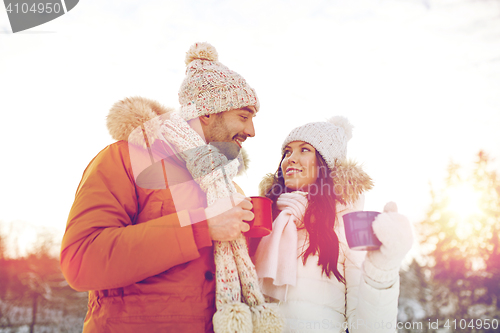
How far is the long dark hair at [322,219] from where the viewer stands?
98.6 inches

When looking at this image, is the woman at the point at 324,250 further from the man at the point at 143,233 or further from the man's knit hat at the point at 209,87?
the man's knit hat at the point at 209,87

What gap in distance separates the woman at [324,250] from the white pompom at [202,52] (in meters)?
1.16

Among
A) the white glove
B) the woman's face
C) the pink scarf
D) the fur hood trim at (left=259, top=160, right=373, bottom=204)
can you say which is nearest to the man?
the pink scarf

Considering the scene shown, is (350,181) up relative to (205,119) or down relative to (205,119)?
down

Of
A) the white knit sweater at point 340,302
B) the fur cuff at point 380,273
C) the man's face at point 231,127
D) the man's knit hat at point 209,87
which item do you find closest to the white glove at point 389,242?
the fur cuff at point 380,273

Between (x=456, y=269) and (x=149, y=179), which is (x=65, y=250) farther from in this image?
(x=456, y=269)

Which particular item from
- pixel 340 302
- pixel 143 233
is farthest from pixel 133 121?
pixel 340 302

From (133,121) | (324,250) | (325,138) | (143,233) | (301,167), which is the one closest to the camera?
(143,233)

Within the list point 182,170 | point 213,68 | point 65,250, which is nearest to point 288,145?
point 213,68

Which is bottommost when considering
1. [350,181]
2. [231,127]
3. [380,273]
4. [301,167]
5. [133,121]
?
[380,273]

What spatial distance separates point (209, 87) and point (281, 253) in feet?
5.08

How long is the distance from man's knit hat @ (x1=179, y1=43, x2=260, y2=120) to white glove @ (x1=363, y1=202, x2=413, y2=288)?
1.51 meters

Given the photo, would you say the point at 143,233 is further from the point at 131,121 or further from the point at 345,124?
the point at 345,124

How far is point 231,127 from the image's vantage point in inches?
106
